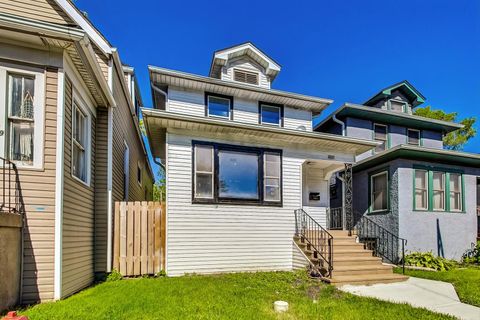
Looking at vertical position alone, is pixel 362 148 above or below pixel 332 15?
below

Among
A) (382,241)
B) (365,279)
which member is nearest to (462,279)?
(365,279)

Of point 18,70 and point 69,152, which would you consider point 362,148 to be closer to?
point 69,152

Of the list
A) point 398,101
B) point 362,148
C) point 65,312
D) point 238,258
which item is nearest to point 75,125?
point 65,312

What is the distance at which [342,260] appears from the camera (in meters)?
7.48

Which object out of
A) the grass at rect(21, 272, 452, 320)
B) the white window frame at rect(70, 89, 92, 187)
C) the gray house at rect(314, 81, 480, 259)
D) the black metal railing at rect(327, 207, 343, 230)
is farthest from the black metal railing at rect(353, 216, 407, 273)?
the white window frame at rect(70, 89, 92, 187)

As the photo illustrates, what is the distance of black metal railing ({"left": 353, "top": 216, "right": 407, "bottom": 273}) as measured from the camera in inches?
392

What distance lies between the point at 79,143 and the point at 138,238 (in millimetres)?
2641

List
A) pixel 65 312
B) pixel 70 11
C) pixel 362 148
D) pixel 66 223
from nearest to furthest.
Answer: pixel 65 312 < pixel 66 223 < pixel 70 11 < pixel 362 148

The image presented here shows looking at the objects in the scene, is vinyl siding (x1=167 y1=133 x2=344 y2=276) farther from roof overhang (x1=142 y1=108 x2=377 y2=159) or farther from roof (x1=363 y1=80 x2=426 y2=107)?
roof (x1=363 y1=80 x2=426 y2=107)

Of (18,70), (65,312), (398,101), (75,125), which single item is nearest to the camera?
(65,312)

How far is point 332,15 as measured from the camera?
15469 mm

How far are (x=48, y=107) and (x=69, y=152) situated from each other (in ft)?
2.67

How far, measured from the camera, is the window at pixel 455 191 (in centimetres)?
1130

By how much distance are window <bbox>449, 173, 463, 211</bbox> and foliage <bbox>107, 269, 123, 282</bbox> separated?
456 inches
